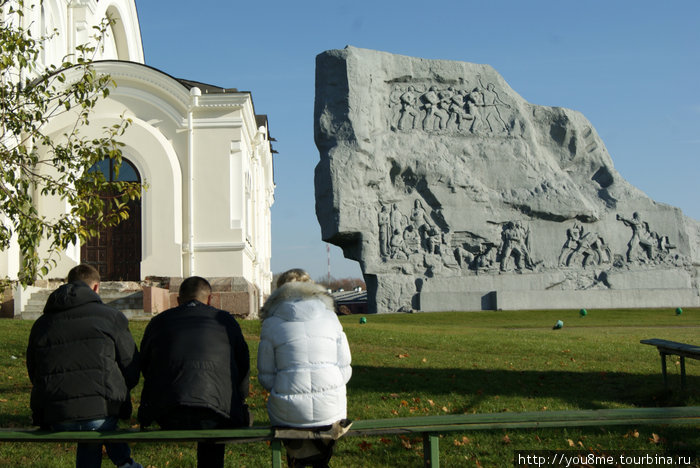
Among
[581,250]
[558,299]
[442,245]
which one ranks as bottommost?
[558,299]

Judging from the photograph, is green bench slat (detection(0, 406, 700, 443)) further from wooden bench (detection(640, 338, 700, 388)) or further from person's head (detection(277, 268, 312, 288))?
wooden bench (detection(640, 338, 700, 388))

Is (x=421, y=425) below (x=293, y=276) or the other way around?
below

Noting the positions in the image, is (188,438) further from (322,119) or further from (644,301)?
(644,301)

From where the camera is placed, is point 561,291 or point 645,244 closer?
point 561,291

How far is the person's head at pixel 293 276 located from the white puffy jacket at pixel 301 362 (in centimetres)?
19

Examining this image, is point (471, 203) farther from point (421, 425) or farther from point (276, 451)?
point (276, 451)

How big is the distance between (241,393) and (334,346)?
0.80 meters

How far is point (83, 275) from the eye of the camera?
4824 millimetres

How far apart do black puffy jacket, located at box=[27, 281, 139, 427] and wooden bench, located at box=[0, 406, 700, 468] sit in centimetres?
17

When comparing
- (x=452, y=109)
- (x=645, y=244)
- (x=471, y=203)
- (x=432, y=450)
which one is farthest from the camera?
(x=645, y=244)

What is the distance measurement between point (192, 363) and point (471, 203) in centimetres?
2115

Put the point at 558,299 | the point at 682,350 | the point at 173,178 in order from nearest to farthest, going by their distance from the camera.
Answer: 1. the point at 682,350
2. the point at 173,178
3. the point at 558,299

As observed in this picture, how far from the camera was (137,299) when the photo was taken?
18625 mm

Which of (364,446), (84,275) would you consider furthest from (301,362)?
(364,446)
